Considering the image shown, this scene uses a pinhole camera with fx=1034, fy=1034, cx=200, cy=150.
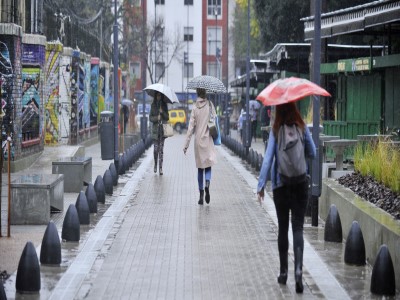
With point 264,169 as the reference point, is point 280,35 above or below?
above

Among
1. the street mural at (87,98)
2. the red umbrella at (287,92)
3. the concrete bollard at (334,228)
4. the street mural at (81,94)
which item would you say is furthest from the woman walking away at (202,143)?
the street mural at (87,98)

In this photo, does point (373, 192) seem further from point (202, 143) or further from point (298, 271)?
point (202, 143)

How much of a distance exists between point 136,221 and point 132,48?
6217 centimetres

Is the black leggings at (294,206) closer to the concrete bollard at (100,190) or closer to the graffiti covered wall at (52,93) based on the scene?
the concrete bollard at (100,190)

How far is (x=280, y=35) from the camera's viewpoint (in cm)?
4216

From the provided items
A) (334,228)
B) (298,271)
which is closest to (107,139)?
(334,228)

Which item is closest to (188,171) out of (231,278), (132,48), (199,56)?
(231,278)

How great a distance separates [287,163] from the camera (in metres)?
9.04

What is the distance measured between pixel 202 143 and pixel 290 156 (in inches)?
280

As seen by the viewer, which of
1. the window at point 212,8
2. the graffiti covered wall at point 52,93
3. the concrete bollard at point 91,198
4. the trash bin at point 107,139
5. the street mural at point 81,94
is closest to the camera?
the concrete bollard at point 91,198

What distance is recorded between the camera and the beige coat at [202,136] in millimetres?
16016

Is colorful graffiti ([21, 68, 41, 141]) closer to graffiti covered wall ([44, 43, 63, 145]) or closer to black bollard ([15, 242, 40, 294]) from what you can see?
graffiti covered wall ([44, 43, 63, 145])

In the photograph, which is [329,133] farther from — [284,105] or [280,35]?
[280,35]

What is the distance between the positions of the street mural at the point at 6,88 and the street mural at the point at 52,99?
26.0 feet
